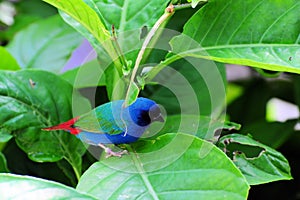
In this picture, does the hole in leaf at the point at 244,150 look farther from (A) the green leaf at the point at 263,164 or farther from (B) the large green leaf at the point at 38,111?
(B) the large green leaf at the point at 38,111

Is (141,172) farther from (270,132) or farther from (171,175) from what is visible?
(270,132)

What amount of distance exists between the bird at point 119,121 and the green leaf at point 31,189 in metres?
0.18

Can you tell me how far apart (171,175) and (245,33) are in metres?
0.25

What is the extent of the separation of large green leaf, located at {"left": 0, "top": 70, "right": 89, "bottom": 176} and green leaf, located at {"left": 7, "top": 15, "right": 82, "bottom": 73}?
0.29 meters

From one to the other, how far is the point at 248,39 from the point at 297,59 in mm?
83

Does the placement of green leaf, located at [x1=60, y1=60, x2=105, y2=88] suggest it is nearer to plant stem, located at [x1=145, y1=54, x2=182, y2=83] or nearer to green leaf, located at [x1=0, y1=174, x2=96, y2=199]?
plant stem, located at [x1=145, y1=54, x2=182, y2=83]

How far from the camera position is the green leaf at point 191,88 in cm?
89

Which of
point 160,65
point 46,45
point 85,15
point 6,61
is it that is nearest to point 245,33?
point 160,65

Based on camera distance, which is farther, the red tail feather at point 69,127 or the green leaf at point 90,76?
the green leaf at point 90,76

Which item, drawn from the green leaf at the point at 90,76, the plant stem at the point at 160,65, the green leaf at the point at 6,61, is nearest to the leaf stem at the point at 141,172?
the plant stem at the point at 160,65

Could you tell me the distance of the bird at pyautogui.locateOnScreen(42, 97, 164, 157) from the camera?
0.69 metres

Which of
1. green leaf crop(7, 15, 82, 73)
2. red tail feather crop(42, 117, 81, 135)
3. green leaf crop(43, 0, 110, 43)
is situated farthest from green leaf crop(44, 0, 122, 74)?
green leaf crop(7, 15, 82, 73)

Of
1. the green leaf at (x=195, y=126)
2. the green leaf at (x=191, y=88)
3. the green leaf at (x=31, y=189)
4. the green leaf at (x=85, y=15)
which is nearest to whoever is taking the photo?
the green leaf at (x=31, y=189)

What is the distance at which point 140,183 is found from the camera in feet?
2.01
